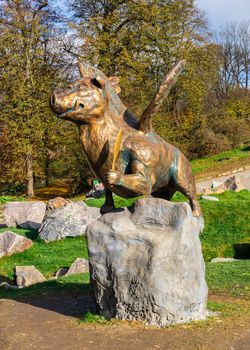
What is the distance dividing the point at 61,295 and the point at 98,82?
129 inches

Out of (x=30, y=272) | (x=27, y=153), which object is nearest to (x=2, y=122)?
(x=27, y=153)

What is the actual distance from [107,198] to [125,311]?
4.56 feet

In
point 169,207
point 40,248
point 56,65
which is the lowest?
point 40,248

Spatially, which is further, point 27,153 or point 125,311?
point 27,153

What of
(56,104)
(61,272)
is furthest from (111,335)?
(61,272)

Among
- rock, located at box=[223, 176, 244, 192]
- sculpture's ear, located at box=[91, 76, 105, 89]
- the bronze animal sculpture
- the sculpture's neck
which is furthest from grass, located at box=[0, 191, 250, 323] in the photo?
sculpture's ear, located at box=[91, 76, 105, 89]

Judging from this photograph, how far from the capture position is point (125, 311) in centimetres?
554

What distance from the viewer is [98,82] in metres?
5.79

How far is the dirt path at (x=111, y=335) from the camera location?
483 cm

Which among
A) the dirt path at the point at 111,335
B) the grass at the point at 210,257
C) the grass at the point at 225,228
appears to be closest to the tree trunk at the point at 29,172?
the grass at the point at 210,257

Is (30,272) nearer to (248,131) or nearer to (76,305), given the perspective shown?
(76,305)

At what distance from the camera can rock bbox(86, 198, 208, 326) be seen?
538 centimetres

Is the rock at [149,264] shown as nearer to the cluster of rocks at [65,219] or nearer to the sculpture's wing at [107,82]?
the sculpture's wing at [107,82]

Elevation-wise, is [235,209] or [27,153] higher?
[27,153]
